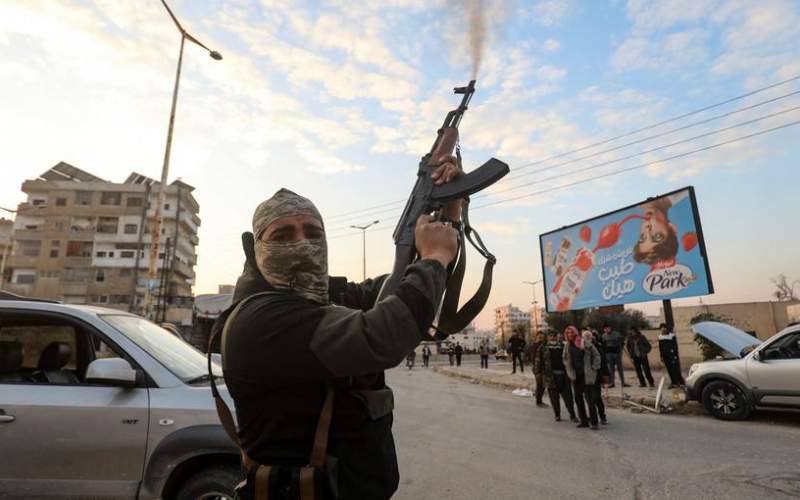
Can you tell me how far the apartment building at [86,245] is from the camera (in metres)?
49.7

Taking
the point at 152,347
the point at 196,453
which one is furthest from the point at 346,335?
the point at 152,347

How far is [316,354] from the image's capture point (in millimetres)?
1309

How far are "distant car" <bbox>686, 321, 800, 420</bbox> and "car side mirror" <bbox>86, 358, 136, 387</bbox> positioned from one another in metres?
10.1

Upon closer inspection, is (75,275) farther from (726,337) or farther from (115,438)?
(726,337)

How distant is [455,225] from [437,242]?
0.42 metres

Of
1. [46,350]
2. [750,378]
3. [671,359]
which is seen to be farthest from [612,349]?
[46,350]

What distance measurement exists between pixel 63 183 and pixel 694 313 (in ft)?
203

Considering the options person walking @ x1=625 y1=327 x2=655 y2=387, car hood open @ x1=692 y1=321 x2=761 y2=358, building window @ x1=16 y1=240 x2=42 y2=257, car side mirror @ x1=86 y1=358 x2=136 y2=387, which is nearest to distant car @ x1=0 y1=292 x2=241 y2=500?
car side mirror @ x1=86 y1=358 x2=136 y2=387

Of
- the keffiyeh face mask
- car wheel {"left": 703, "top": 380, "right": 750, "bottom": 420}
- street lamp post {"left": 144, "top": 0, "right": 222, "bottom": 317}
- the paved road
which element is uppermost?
street lamp post {"left": 144, "top": 0, "right": 222, "bottom": 317}

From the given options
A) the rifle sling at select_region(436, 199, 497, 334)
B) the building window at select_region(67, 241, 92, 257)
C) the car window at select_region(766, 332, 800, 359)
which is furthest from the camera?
the building window at select_region(67, 241, 92, 257)

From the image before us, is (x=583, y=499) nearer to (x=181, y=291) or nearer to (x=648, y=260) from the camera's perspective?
(x=648, y=260)

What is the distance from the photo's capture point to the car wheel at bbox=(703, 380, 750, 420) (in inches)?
344

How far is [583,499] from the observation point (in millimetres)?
4480

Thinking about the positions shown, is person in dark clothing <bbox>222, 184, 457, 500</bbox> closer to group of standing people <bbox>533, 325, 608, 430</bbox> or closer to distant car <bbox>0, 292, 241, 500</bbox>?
distant car <bbox>0, 292, 241, 500</bbox>
